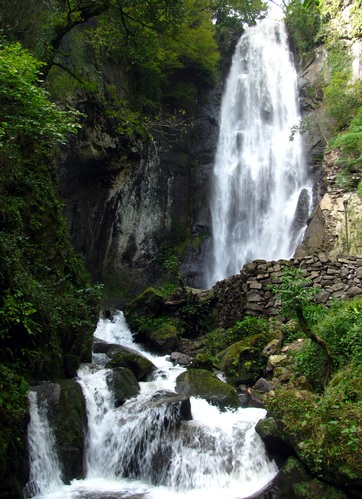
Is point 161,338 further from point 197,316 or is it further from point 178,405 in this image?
point 178,405

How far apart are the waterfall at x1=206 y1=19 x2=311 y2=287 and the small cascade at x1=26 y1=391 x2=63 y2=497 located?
38.8 ft

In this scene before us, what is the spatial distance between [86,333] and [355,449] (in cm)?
546

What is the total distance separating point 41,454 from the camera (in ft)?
19.3

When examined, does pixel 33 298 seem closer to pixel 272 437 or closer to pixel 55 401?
pixel 55 401

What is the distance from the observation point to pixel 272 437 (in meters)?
5.98

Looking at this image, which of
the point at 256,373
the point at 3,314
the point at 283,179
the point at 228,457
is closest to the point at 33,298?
the point at 3,314

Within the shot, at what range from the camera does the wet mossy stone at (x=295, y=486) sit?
487 centimetres

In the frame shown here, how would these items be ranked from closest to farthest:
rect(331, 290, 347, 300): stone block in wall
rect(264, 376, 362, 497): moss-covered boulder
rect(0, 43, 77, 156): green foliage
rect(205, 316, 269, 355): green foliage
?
rect(264, 376, 362, 497): moss-covered boulder, rect(0, 43, 77, 156): green foliage, rect(331, 290, 347, 300): stone block in wall, rect(205, 316, 269, 355): green foliage

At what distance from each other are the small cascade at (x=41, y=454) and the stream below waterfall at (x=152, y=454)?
11 mm

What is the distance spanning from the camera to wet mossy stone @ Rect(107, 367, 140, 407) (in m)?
7.46

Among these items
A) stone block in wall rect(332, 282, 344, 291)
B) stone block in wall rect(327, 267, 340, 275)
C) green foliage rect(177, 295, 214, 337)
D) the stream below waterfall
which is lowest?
the stream below waterfall

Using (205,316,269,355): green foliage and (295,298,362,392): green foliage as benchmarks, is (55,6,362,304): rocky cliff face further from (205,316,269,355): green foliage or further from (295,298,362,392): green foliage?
(295,298,362,392): green foliage

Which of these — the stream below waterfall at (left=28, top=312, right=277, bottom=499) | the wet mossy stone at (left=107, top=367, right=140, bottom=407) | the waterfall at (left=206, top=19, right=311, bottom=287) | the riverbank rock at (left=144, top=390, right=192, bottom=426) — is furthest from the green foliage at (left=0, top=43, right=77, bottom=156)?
the waterfall at (left=206, top=19, right=311, bottom=287)

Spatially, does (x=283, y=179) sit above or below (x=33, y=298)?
above
